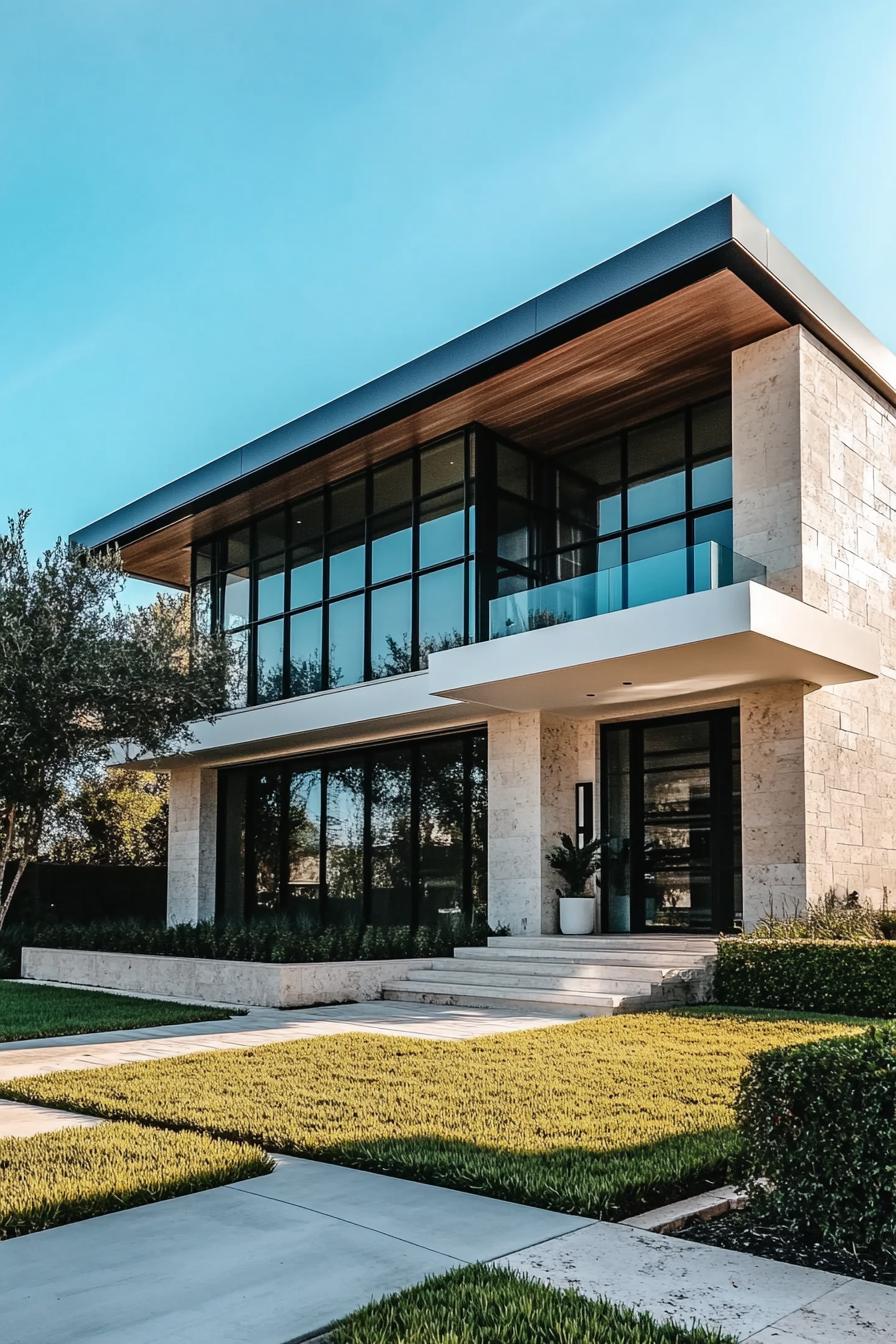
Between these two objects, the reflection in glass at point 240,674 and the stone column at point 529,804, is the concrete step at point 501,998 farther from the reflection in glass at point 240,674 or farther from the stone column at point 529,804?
the reflection in glass at point 240,674

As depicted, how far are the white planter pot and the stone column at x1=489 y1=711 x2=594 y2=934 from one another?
0.28 m

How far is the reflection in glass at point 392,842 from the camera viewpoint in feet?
63.2

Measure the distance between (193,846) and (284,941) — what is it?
8464 millimetres

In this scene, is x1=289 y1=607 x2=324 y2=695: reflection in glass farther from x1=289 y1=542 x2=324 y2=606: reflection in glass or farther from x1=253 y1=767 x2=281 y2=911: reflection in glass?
x1=253 y1=767 x2=281 y2=911: reflection in glass

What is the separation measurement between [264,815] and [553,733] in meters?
7.47

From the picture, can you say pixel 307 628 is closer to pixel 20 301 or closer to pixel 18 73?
pixel 20 301

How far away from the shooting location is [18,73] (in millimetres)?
14914

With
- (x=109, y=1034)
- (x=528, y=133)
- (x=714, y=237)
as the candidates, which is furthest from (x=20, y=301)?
(x=109, y=1034)

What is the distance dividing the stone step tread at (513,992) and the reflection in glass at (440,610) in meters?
5.42

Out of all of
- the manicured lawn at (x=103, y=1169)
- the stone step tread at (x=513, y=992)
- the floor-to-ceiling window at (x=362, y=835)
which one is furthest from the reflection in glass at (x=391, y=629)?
the manicured lawn at (x=103, y=1169)

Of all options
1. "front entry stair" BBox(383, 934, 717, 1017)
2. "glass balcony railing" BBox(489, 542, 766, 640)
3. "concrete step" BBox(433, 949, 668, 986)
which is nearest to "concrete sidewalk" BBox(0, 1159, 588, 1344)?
"front entry stair" BBox(383, 934, 717, 1017)

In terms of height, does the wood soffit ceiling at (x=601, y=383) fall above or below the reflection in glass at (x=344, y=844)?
above

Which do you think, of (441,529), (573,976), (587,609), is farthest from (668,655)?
(441,529)

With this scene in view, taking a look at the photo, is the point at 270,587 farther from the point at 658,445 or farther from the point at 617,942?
the point at 617,942
